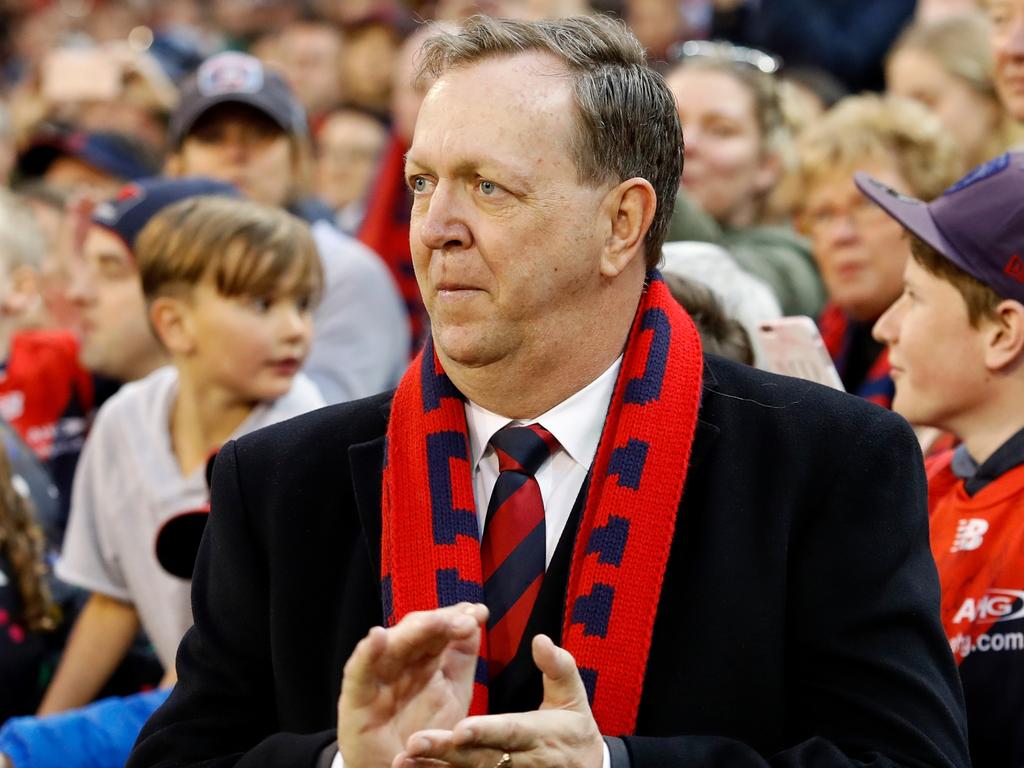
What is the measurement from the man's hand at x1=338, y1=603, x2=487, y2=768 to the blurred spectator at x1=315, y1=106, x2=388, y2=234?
582 cm

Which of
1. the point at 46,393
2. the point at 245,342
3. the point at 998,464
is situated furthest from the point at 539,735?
the point at 46,393

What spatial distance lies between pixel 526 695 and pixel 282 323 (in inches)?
71.1

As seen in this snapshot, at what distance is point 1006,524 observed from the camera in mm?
2705

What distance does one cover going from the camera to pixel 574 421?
2391 millimetres

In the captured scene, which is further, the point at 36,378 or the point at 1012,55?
the point at 36,378

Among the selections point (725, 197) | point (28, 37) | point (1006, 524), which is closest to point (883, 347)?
point (725, 197)

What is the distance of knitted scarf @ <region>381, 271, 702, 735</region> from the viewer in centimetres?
219

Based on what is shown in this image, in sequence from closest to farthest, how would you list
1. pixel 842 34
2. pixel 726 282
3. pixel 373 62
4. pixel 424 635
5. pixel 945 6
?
pixel 424 635 < pixel 726 282 < pixel 945 6 < pixel 842 34 < pixel 373 62

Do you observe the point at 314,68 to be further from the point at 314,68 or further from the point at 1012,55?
the point at 1012,55

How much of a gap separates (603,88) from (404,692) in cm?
95

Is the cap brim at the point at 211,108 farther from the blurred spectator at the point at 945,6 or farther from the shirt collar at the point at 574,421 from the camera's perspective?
the shirt collar at the point at 574,421

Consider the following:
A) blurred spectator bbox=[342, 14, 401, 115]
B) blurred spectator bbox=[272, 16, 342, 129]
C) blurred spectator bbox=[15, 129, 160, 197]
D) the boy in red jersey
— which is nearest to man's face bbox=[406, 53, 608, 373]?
the boy in red jersey

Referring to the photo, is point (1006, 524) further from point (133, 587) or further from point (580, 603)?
point (133, 587)

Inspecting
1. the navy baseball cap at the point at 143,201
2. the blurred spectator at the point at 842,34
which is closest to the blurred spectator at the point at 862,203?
the navy baseball cap at the point at 143,201
